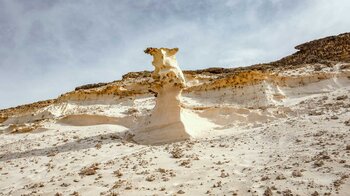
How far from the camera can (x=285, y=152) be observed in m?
13.4

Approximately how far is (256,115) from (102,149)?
7.67 metres

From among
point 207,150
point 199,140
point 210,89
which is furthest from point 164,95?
point 210,89

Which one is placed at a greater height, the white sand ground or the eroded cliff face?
the eroded cliff face

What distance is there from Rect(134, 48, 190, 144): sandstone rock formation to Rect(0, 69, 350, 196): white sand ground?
681mm

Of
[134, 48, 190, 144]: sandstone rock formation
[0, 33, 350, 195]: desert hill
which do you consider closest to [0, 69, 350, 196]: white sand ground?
[0, 33, 350, 195]: desert hill

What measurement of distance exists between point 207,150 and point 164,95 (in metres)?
5.14

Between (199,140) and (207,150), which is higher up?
(199,140)

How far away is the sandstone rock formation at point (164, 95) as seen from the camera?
19.2 metres

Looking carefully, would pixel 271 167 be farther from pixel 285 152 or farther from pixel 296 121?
pixel 296 121

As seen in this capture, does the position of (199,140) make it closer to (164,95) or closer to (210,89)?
(164,95)

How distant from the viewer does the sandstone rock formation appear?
757 inches

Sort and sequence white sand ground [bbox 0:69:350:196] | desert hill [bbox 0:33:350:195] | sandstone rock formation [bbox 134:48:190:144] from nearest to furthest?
white sand ground [bbox 0:69:350:196] → desert hill [bbox 0:33:350:195] → sandstone rock formation [bbox 134:48:190:144]

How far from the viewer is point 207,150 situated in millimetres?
15477

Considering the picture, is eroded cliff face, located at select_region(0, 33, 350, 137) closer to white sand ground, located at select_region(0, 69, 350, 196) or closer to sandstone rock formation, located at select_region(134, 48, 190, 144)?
sandstone rock formation, located at select_region(134, 48, 190, 144)
